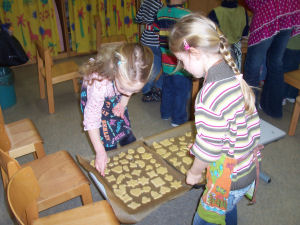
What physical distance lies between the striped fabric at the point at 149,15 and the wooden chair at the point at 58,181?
165 cm

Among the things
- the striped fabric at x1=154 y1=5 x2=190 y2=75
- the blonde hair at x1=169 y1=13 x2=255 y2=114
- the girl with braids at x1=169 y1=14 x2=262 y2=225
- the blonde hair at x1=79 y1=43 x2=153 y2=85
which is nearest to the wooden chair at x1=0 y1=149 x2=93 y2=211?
the blonde hair at x1=79 y1=43 x2=153 y2=85

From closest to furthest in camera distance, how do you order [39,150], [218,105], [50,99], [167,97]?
[218,105], [39,150], [167,97], [50,99]

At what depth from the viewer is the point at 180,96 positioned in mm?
2762

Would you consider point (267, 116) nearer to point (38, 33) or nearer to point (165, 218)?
point (165, 218)

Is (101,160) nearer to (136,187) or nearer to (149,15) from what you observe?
(136,187)

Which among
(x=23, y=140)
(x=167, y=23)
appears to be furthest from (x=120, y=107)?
(x=167, y=23)

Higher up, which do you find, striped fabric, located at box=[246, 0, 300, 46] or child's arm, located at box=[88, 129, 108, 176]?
striped fabric, located at box=[246, 0, 300, 46]

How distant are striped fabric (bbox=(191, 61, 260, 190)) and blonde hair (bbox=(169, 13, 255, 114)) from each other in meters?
0.04

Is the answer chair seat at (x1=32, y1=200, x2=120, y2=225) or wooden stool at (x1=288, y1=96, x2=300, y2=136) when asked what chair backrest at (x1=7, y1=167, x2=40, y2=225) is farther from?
wooden stool at (x1=288, y1=96, x2=300, y2=136)

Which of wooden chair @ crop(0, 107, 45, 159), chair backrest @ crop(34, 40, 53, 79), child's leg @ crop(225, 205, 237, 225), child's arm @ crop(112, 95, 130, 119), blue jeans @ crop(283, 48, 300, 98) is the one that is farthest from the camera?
blue jeans @ crop(283, 48, 300, 98)

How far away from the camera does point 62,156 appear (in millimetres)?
1729

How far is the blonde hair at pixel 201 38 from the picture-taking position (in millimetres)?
1009

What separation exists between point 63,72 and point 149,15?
3.92ft

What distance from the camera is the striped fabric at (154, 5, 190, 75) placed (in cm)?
230
